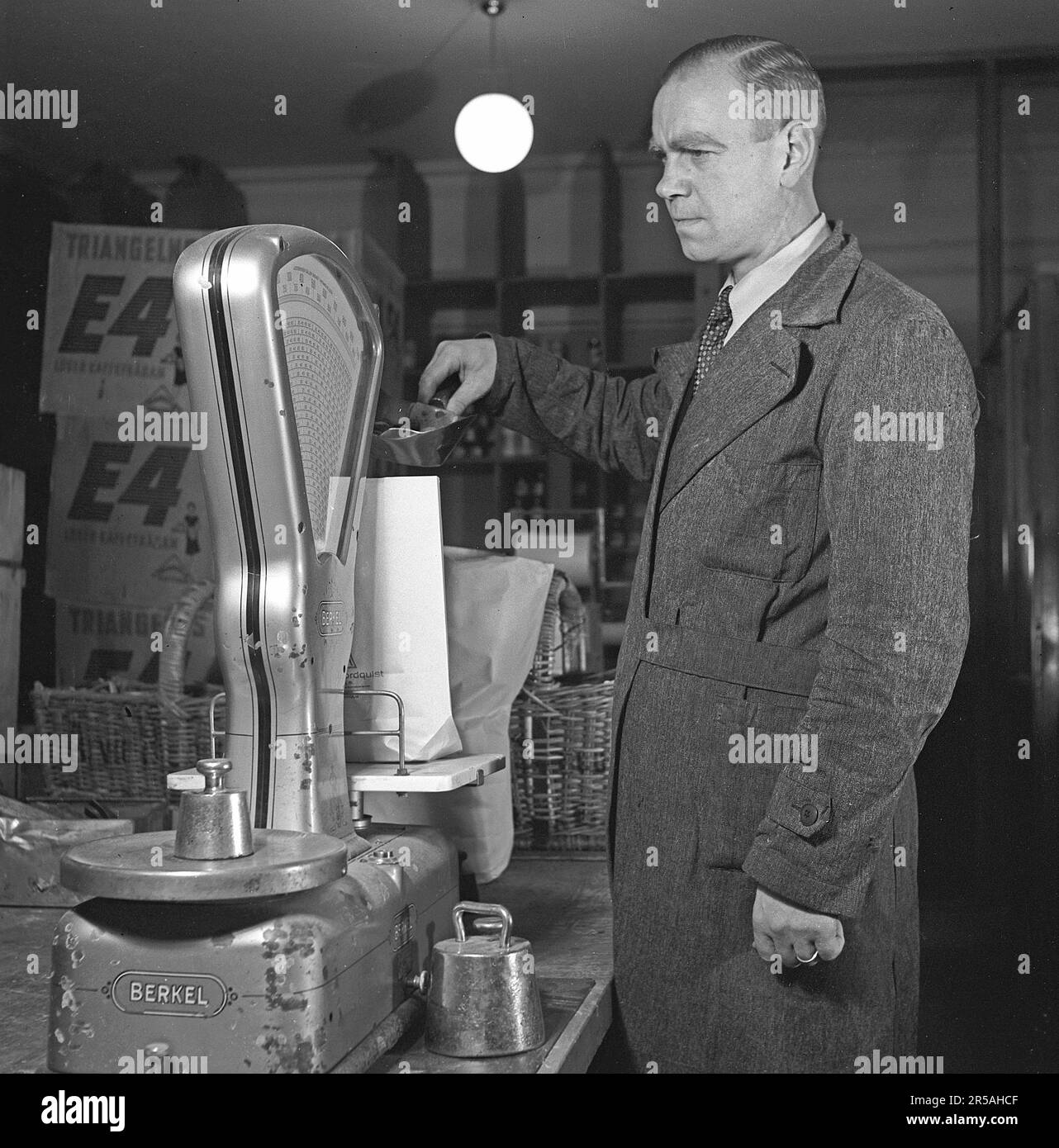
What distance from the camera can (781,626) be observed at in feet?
4.29

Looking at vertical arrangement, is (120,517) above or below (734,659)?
above

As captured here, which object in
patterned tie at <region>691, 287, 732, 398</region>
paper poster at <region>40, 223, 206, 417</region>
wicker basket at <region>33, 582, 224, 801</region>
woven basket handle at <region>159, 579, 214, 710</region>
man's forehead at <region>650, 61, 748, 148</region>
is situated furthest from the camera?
paper poster at <region>40, 223, 206, 417</region>

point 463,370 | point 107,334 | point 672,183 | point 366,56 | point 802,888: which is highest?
point 366,56

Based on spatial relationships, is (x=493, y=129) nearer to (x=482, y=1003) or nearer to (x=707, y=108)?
(x=707, y=108)

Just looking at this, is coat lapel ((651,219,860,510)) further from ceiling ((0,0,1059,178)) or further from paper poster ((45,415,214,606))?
paper poster ((45,415,214,606))

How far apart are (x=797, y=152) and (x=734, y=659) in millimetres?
588

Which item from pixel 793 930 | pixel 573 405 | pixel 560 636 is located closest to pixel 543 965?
pixel 793 930

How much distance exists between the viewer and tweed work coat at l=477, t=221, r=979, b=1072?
1194 mm

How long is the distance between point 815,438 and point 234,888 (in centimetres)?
74

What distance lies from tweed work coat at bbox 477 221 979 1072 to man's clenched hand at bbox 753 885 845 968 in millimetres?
19

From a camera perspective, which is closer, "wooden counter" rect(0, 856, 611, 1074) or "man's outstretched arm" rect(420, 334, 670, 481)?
"wooden counter" rect(0, 856, 611, 1074)

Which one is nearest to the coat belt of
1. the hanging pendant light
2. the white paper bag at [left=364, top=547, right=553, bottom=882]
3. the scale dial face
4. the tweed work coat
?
the tweed work coat

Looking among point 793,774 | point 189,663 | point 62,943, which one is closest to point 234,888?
point 62,943
